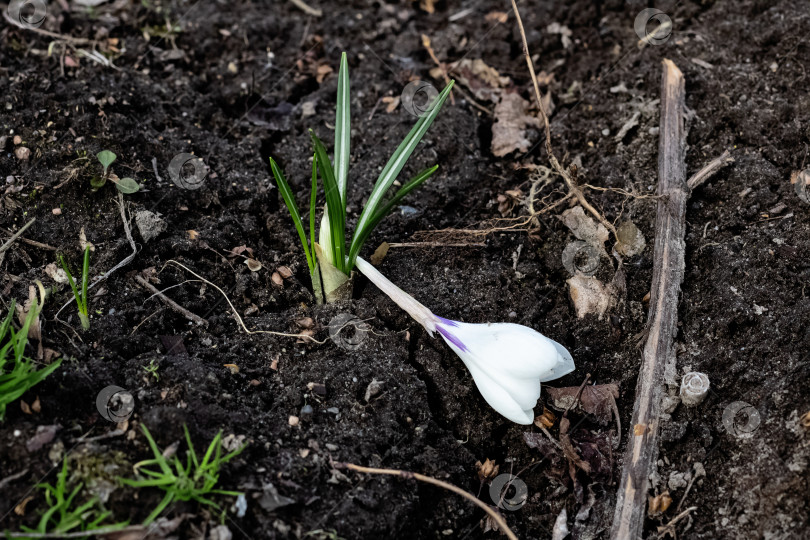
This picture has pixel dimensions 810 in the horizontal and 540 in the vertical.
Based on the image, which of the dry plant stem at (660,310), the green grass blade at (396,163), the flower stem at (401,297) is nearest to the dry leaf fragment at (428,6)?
the dry plant stem at (660,310)

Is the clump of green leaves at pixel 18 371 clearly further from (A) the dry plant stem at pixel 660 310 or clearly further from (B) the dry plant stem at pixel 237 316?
(A) the dry plant stem at pixel 660 310

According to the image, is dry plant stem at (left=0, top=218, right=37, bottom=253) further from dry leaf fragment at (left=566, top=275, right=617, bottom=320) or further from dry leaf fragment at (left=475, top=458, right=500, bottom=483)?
dry leaf fragment at (left=566, top=275, right=617, bottom=320)

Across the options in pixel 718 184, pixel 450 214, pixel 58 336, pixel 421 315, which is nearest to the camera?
pixel 58 336

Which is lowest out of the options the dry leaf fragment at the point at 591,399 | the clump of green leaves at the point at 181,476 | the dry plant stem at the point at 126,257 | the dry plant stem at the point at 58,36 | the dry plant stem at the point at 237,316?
the dry leaf fragment at the point at 591,399

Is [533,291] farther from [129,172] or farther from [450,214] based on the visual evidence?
[129,172]

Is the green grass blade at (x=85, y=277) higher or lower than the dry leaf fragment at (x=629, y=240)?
higher

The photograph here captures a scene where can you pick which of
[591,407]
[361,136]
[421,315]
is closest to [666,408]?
[591,407]
